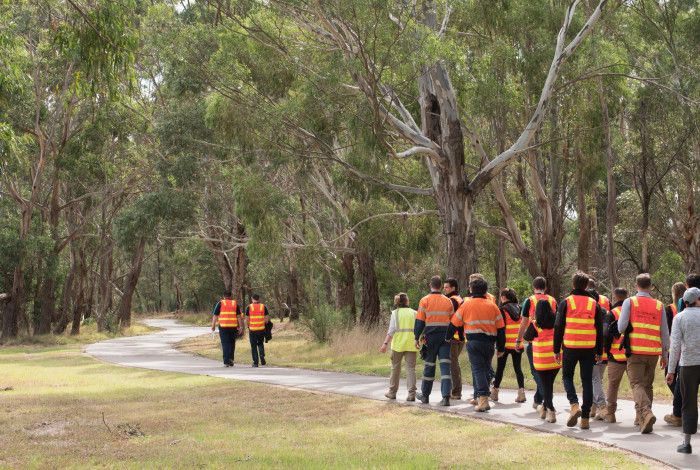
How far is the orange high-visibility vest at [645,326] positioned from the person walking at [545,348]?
0.92m

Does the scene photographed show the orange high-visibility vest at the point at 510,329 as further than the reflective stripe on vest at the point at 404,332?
No

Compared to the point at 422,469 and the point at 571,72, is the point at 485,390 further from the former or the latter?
the point at 571,72

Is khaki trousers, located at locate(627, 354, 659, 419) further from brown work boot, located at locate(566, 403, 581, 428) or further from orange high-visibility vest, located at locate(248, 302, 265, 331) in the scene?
orange high-visibility vest, located at locate(248, 302, 265, 331)

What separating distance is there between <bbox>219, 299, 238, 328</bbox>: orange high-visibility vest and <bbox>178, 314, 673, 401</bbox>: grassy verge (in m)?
1.71

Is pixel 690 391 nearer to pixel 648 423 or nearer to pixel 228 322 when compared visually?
pixel 648 423

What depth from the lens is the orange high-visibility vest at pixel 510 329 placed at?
12.5 metres

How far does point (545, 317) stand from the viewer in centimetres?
1049

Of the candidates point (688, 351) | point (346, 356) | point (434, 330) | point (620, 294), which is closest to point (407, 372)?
point (434, 330)

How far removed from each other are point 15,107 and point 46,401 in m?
24.9

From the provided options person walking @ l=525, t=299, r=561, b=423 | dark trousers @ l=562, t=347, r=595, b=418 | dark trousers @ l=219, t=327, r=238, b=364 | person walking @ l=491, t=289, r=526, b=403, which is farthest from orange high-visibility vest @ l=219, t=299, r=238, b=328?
dark trousers @ l=562, t=347, r=595, b=418

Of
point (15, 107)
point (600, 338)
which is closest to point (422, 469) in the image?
point (600, 338)

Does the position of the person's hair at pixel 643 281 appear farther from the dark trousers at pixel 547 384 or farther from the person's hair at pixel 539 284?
the dark trousers at pixel 547 384

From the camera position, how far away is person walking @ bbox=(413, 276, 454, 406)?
1245 cm

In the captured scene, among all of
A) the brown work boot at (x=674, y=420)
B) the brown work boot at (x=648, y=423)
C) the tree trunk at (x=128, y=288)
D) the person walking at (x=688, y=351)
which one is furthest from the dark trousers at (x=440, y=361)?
the tree trunk at (x=128, y=288)
